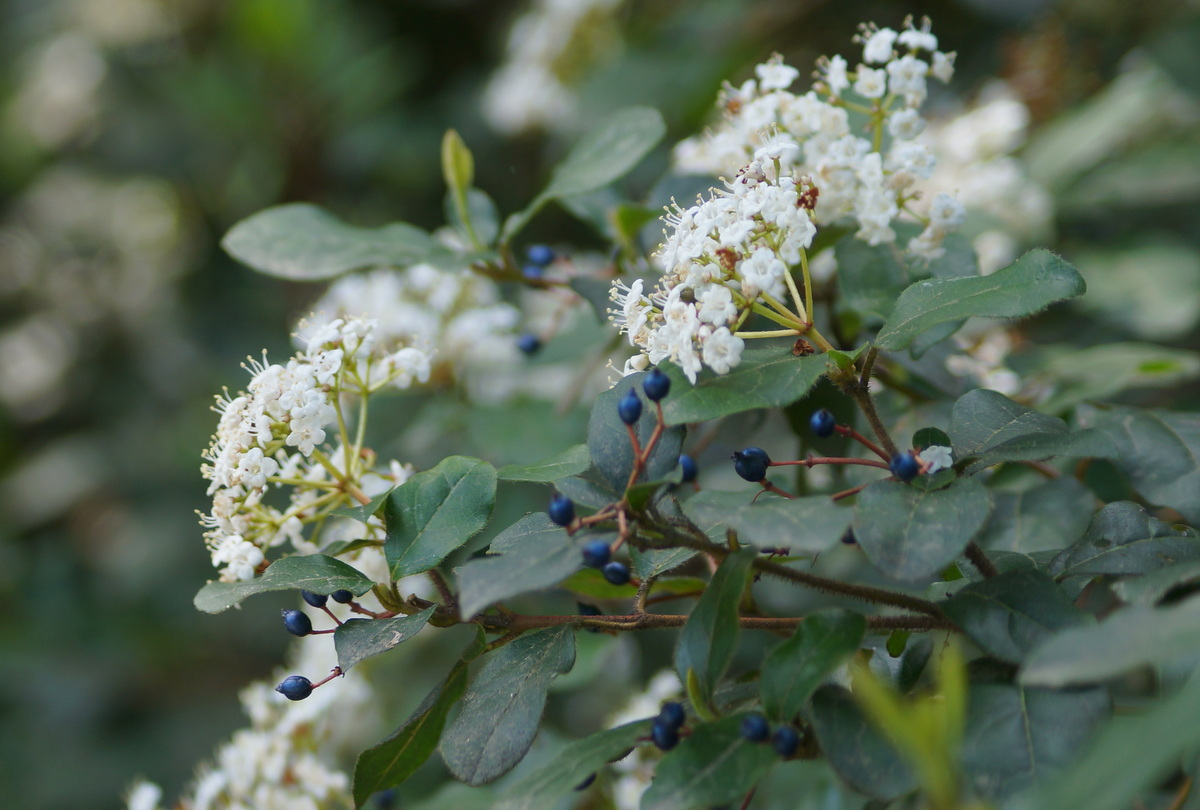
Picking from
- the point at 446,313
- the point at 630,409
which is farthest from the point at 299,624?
the point at 446,313

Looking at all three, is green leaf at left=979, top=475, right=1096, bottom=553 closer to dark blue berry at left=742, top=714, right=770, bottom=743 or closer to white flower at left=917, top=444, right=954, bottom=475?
white flower at left=917, top=444, right=954, bottom=475

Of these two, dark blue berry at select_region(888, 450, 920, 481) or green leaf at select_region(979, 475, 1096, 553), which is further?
green leaf at select_region(979, 475, 1096, 553)

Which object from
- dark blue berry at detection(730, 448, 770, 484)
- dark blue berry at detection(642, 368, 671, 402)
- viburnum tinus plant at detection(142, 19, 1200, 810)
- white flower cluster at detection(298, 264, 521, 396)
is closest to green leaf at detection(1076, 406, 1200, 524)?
viburnum tinus plant at detection(142, 19, 1200, 810)

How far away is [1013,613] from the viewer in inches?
27.6

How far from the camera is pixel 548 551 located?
0.70 m

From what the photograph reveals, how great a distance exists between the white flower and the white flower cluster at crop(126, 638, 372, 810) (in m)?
0.89

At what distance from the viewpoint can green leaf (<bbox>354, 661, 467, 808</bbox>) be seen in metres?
0.84

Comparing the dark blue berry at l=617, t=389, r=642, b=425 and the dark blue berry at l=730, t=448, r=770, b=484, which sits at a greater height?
the dark blue berry at l=617, t=389, r=642, b=425

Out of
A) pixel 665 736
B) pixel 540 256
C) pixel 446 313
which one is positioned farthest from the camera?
pixel 446 313

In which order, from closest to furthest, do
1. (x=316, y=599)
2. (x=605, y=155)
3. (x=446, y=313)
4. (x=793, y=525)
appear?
(x=793, y=525) → (x=316, y=599) → (x=605, y=155) → (x=446, y=313)

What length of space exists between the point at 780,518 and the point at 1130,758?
25cm

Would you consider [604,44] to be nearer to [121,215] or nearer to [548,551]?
[121,215]

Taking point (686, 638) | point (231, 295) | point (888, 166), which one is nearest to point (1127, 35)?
point (888, 166)

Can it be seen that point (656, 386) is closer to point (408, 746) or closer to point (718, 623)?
point (718, 623)
